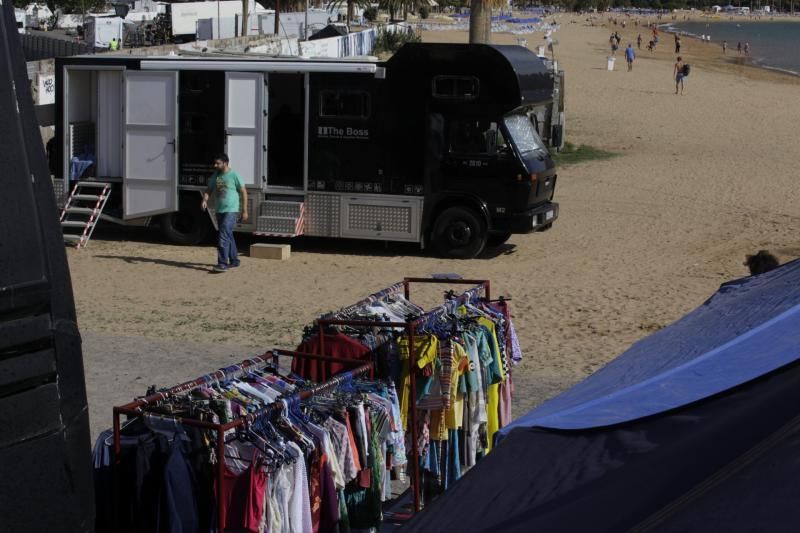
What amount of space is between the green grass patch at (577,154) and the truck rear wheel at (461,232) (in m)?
9.86

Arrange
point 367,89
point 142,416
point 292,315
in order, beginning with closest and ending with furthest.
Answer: point 142,416, point 292,315, point 367,89

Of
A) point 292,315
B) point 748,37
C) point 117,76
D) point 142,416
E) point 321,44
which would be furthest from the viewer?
point 748,37

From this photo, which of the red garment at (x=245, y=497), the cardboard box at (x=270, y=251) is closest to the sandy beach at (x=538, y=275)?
the cardboard box at (x=270, y=251)

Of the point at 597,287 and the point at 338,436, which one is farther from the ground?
the point at 338,436

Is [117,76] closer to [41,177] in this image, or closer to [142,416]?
[142,416]

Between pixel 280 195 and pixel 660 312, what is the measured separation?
579 cm

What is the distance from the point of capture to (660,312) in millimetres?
12625

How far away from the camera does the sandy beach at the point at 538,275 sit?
36.0 feet

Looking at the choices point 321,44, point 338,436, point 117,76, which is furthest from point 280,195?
point 321,44

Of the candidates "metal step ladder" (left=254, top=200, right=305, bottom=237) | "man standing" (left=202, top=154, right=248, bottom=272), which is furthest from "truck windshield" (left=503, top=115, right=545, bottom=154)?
"man standing" (left=202, top=154, right=248, bottom=272)

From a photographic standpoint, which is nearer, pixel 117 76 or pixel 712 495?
pixel 712 495

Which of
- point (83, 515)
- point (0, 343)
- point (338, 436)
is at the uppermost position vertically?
point (0, 343)

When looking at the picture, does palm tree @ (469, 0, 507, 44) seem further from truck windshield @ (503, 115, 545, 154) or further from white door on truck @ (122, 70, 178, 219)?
white door on truck @ (122, 70, 178, 219)

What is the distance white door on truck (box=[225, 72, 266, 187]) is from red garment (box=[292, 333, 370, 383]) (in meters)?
9.15
